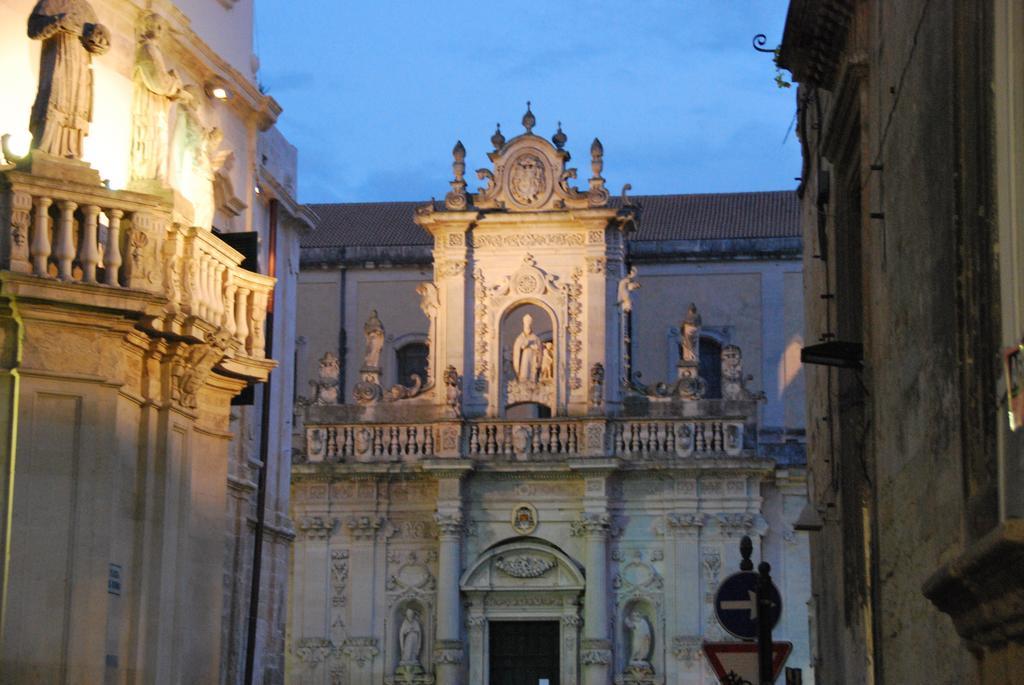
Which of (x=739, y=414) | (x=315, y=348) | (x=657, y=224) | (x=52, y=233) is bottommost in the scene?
(x=52, y=233)

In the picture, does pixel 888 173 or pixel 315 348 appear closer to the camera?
pixel 888 173

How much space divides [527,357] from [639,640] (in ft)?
21.0

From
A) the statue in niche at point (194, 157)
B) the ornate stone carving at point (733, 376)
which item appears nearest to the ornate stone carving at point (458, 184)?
the ornate stone carving at point (733, 376)

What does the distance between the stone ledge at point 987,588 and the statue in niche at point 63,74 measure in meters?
7.96

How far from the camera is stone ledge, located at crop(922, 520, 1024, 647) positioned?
777cm

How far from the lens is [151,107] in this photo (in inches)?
646

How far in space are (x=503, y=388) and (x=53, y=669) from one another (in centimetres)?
2680

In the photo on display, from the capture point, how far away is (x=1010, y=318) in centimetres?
877

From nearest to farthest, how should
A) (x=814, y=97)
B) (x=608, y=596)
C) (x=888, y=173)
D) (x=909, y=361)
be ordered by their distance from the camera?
1. (x=909, y=361)
2. (x=888, y=173)
3. (x=814, y=97)
4. (x=608, y=596)

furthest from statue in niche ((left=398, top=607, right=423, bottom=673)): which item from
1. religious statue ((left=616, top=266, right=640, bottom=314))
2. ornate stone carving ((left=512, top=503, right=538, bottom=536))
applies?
religious statue ((left=616, top=266, right=640, bottom=314))

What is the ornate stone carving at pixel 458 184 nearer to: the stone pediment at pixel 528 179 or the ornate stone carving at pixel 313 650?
the stone pediment at pixel 528 179

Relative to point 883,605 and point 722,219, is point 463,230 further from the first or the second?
point 883,605

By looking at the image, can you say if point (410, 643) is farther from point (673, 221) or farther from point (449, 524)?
point (673, 221)

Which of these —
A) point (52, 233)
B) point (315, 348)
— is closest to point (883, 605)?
point (52, 233)
